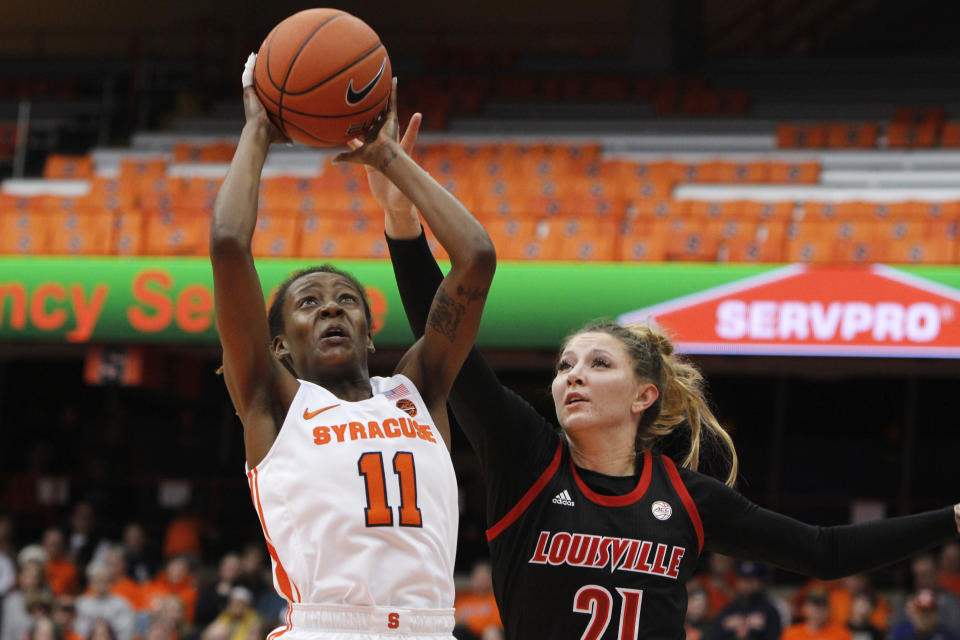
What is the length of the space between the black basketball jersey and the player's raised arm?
49 cm

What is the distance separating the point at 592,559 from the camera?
11.3 ft

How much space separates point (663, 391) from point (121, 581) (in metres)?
7.69

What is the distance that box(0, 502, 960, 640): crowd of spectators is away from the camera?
8805mm

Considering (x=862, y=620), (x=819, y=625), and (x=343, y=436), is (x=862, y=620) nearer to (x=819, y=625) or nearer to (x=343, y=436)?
(x=819, y=625)

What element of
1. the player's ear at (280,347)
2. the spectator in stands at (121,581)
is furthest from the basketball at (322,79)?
the spectator in stands at (121,581)

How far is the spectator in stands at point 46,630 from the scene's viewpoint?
9453 millimetres

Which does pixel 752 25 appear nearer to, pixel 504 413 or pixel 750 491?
pixel 750 491

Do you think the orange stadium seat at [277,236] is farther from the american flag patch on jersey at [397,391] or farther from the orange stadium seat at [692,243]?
the american flag patch on jersey at [397,391]

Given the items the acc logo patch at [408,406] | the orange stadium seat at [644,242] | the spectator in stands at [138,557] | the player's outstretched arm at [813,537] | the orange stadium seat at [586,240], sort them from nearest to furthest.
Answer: the acc logo patch at [408,406], the player's outstretched arm at [813,537], the orange stadium seat at [644,242], the orange stadium seat at [586,240], the spectator in stands at [138,557]

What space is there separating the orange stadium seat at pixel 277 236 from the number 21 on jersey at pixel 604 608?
25.3 ft

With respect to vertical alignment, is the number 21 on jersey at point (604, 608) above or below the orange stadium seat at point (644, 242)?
below

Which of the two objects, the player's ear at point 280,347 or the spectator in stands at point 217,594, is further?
the spectator in stands at point 217,594

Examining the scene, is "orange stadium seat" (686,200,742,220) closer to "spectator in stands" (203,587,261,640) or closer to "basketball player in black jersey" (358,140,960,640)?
"spectator in stands" (203,587,261,640)

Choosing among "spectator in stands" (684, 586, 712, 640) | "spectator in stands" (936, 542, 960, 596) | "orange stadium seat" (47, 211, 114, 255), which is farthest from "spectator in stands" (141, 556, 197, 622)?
"spectator in stands" (936, 542, 960, 596)
